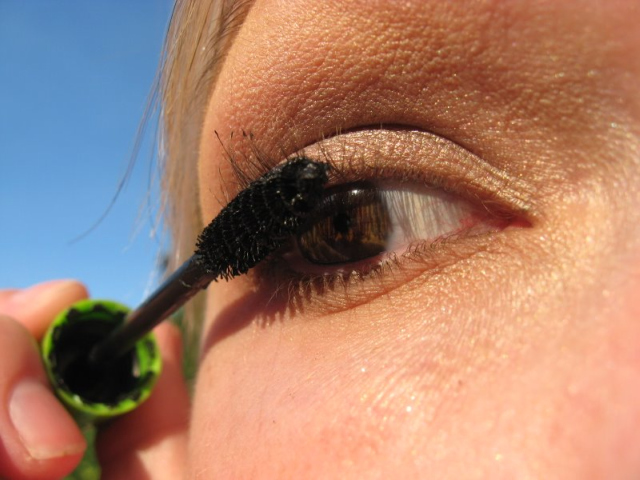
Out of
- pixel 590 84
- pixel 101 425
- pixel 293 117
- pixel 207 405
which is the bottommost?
pixel 101 425

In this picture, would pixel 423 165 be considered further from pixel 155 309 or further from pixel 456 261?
pixel 155 309

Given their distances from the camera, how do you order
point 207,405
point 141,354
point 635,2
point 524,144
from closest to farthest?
1. point 635,2
2. point 524,144
3. point 207,405
4. point 141,354

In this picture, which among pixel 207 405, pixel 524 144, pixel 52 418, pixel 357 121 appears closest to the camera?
pixel 524 144

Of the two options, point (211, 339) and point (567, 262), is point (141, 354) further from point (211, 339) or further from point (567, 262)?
point (567, 262)

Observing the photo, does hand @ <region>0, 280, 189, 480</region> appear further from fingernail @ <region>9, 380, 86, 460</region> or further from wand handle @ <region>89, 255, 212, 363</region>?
wand handle @ <region>89, 255, 212, 363</region>

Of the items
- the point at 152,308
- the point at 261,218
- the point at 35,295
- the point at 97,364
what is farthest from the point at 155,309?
the point at 35,295

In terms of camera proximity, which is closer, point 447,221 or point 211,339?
point 447,221

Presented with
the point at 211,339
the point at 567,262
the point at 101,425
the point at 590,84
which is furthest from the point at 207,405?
the point at 590,84
